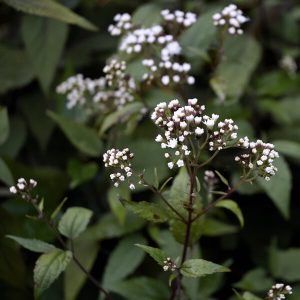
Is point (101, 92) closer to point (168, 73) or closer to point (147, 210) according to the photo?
point (168, 73)

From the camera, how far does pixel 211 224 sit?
2.34 m

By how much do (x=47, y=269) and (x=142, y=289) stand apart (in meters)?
0.53

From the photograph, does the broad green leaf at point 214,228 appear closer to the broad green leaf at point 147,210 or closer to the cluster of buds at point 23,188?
the broad green leaf at point 147,210

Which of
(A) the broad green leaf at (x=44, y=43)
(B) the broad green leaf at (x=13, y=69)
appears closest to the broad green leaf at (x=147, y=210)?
(A) the broad green leaf at (x=44, y=43)

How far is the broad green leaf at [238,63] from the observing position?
8.81 feet

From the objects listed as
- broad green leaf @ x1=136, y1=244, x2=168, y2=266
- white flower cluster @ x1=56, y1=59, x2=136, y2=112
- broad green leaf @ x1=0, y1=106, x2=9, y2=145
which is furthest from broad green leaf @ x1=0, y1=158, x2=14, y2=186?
broad green leaf @ x1=136, y1=244, x2=168, y2=266

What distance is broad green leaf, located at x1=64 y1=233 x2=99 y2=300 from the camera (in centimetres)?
223

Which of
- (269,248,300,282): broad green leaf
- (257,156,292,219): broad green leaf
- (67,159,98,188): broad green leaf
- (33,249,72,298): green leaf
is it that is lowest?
(269,248,300,282): broad green leaf

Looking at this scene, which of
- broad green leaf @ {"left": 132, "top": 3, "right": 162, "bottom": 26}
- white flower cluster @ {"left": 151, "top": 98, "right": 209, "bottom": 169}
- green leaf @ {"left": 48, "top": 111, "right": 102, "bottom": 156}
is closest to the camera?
white flower cluster @ {"left": 151, "top": 98, "right": 209, "bottom": 169}

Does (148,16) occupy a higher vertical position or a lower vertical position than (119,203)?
higher

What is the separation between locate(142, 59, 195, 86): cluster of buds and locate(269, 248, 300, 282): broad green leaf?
2.59 feet

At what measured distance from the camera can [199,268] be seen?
5.22ft

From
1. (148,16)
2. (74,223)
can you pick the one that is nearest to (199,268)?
(74,223)

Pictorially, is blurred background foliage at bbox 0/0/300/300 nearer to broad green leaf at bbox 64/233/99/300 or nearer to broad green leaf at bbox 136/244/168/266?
broad green leaf at bbox 64/233/99/300
